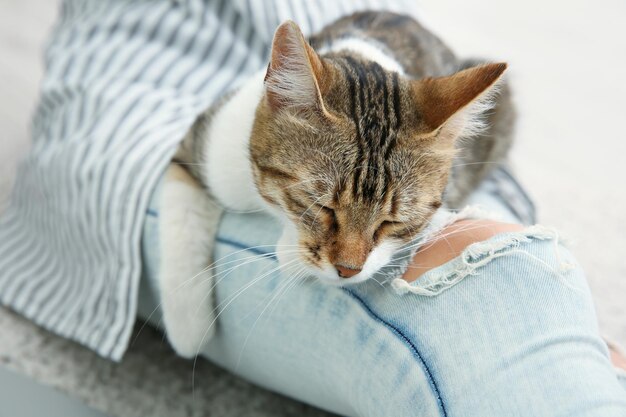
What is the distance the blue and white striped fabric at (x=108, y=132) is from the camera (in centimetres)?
111

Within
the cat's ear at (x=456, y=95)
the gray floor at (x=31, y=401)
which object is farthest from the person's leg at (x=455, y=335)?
the gray floor at (x=31, y=401)

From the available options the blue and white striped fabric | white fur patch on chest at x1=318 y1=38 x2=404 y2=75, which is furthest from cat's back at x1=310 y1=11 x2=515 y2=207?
the blue and white striped fabric

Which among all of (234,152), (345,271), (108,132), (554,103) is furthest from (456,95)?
(554,103)

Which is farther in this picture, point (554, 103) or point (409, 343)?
point (554, 103)

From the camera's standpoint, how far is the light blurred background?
1.64 m

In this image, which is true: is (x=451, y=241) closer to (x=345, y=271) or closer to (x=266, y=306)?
(x=345, y=271)

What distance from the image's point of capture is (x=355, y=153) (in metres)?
0.84

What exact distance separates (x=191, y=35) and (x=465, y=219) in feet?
2.48

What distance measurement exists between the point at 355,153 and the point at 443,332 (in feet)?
0.87

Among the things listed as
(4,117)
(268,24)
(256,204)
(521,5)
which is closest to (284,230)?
(256,204)

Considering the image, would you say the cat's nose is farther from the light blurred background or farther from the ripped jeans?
the light blurred background

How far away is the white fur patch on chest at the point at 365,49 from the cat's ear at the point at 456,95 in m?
0.20

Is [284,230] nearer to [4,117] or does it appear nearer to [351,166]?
[351,166]

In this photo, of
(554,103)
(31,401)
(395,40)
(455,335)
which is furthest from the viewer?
(554,103)
